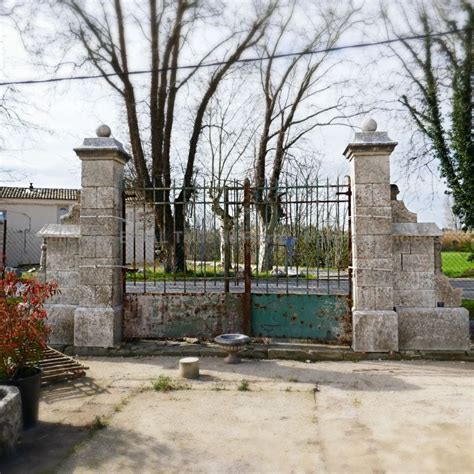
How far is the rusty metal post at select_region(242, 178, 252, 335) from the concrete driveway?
3.61 feet

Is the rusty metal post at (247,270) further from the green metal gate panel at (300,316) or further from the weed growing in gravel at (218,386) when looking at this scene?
the weed growing in gravel at (218,386)

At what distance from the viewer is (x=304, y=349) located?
21.3 ft

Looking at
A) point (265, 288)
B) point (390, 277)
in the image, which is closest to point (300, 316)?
point (390, 277)

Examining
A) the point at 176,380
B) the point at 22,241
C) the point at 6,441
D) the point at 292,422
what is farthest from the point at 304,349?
the point at 22,241

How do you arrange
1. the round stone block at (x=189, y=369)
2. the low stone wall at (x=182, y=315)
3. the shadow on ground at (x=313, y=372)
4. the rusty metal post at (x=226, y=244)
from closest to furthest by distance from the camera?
1. the shadow on ground at (x=313, y=372)
2. the round stone block at (x=189, y=369)
3. the rusty metal post at (x=226, y=244)
4. the low stone wall at (x=182, y=315)

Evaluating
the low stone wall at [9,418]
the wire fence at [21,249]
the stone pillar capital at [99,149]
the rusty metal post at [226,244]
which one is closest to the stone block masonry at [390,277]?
the rusty metal post at [226,244]

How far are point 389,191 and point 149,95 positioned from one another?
524 inches

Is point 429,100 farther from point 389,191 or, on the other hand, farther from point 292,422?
point 292,422

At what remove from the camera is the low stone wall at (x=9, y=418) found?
136 inches

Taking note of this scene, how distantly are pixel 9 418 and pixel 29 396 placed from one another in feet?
1.93

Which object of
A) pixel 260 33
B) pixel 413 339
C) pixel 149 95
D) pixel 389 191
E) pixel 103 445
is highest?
pixel 260 33

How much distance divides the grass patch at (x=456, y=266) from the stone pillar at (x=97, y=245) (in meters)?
20.4

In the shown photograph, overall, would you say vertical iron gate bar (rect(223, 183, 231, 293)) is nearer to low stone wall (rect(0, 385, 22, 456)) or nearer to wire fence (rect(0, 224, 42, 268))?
low stone wall (rect(0, 385, 22, 456))

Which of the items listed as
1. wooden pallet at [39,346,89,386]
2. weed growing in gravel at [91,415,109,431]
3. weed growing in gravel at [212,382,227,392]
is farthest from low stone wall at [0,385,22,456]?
weed growing in gravel at [212,382,227,392]
